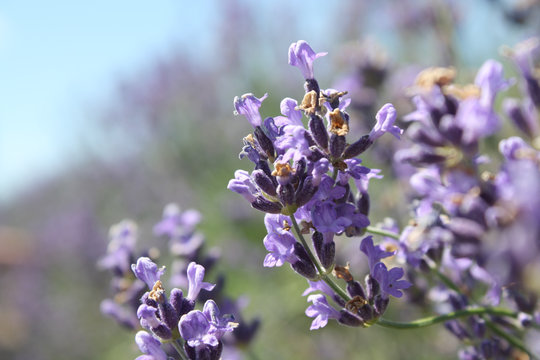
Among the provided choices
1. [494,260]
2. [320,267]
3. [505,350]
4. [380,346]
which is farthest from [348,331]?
[494,260]

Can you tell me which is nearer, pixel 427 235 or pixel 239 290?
pixel 427 235

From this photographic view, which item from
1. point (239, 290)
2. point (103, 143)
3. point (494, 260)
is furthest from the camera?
point (103, 143)

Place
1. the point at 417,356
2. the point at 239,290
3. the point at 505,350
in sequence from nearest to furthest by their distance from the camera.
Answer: the point at 505,350 → the point at 417,356 → the point at 239,290

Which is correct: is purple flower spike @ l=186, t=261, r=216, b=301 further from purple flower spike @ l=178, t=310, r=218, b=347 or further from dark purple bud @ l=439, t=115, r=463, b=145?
dark purple bud @ l=439, t=115, r=463, b=145

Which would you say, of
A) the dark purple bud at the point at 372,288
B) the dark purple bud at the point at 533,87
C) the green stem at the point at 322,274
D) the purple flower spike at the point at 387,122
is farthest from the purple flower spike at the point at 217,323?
the dark purple bud at the point at 533,87

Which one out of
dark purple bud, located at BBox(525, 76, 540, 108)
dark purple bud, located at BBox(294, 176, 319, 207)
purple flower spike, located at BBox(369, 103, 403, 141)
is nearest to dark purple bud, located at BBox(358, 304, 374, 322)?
dark purple bud, located at BBox(294, 176, 319, 207)

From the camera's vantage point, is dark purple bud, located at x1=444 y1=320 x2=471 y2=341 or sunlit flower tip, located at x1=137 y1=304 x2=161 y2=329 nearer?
sunlit flower tip, located at x1=137 y1=304 x2=161 y2=329

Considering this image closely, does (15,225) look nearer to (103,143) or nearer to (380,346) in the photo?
(103,143)
